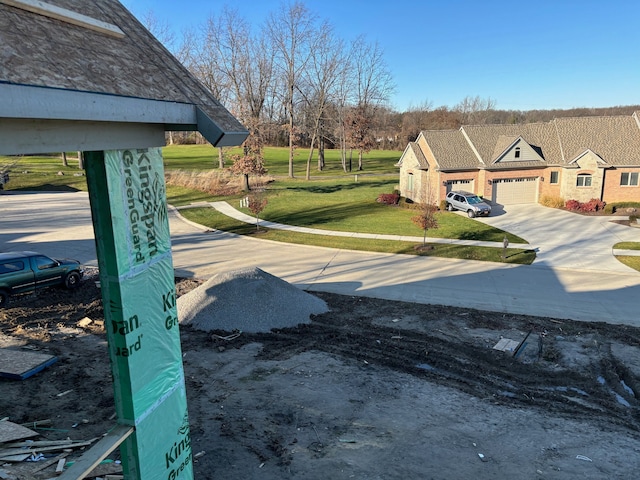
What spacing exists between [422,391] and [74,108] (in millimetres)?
9426

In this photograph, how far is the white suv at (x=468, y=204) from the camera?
32656 millimetres

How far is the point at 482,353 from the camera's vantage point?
12602 mm

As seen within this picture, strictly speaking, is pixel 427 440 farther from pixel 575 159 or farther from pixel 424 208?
pixel 575 159

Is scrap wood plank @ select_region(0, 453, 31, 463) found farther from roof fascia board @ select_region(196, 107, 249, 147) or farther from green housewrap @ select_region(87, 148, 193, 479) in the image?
roof fascia board @ select_region(196, 107, 249, 147)

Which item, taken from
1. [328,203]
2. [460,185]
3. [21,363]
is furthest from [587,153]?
[21,363]

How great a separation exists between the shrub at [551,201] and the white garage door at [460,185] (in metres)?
5.85

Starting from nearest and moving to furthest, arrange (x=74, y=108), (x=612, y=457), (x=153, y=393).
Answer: (x=74, y=108), (x=153, y=393), (x=612, y=457)

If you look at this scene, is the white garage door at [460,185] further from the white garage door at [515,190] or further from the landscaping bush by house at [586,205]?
the landscaping bush by house at [586,205]

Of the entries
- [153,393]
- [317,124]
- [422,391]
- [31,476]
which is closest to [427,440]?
[422,391]

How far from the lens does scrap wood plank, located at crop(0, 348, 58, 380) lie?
34.1ft

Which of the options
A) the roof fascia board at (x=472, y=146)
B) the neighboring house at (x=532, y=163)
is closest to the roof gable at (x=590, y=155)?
the neighboring house at (x=532, y=163)

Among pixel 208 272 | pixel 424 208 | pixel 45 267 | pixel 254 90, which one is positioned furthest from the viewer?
pixel 254 90

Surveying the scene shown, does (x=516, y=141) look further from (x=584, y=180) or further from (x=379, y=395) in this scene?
(x=379, y=395)

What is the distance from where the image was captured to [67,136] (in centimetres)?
379
